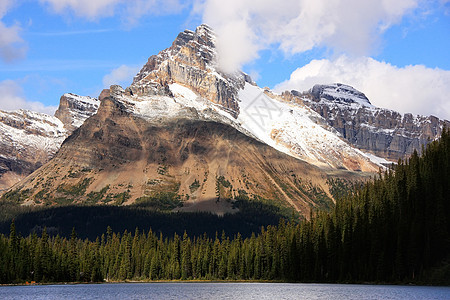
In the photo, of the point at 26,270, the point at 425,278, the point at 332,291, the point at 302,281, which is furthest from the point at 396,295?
the point at 26,270

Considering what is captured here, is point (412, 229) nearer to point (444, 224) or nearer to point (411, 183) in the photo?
point (444, 224)

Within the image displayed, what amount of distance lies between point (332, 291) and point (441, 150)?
64618 mm

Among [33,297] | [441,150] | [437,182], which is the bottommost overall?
[33,297]

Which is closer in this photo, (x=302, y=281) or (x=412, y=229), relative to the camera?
(x=412, y=229)

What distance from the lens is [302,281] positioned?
19800 centimetres

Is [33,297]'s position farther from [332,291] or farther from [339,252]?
[339,252]

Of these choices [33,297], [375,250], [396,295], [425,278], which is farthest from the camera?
[375,250]

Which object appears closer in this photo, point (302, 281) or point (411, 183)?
point (411, 183)

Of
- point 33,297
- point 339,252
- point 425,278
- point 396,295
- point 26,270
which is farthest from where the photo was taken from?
point 26,270

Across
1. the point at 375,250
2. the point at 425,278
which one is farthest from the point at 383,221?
the point at 425,278

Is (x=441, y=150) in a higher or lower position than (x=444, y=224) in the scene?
higher

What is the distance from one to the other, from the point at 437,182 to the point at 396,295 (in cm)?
5098

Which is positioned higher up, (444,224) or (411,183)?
(411,183)

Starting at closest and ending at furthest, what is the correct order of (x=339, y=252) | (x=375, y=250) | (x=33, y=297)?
(x=33, y=297), (x=375, y=250), (x=339, y=252)
